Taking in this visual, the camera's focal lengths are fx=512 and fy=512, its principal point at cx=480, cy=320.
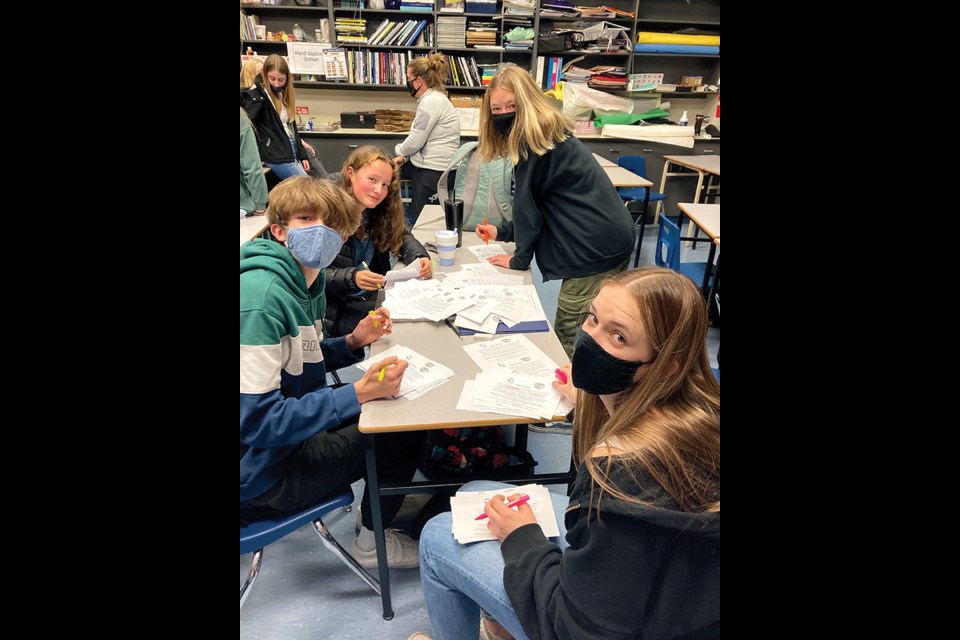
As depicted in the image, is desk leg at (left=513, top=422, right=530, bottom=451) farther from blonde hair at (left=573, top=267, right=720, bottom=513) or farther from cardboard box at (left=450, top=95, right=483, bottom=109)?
cardboard box at (left=450, top=95, right=483, bottom=109)

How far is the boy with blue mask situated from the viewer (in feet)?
4.12

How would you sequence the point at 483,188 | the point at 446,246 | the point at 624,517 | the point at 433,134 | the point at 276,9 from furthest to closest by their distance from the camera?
the point at 276,9
the point at 433,134
the point at 483,188
the point at 446,246
the point at 624,517

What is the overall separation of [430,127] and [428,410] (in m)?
3.33

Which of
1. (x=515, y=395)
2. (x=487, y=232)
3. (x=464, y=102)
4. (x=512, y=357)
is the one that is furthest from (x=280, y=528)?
(x=464, y=102)

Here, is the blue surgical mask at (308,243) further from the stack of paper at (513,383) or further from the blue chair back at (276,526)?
the blue chair back at (276,526)

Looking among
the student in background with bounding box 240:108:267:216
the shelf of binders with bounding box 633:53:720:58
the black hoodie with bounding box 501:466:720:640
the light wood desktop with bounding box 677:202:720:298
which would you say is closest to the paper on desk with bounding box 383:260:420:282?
the student in background with bounding box 240:108:267:216

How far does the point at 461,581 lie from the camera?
1.17 meters

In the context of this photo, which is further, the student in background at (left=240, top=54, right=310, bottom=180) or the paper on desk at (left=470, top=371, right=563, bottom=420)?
the student in background at (left=240, top=54, right=310, bottom=180)

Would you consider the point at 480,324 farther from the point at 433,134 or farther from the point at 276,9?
the point at 276,9

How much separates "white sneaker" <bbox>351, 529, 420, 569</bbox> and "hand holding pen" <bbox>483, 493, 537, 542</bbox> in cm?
62

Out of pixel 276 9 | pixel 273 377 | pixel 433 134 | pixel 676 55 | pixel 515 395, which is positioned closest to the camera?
pixel 273 377
